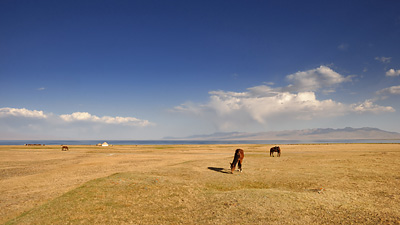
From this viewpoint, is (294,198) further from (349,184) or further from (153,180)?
(153,180)

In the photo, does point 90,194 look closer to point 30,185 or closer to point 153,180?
point 153,180

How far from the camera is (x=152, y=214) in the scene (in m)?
11.0

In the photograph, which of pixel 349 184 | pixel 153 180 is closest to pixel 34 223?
pixel 153 180

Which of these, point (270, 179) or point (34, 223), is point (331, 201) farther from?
point (34, 223)

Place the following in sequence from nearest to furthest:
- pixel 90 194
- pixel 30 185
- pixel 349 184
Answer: pixel 90 194, pixel 349 184, pixel 30 185

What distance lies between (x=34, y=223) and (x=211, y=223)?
839cm

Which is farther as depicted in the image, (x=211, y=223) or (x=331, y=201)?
(x=331, y=201)

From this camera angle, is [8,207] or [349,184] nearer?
[8,207]

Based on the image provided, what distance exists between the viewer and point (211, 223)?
9523 millimetres

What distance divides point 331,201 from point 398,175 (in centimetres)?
1267

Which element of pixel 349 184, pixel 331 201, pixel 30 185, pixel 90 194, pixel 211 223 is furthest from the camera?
pixel 30 185

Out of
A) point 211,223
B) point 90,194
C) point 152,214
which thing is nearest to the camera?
point 211,223

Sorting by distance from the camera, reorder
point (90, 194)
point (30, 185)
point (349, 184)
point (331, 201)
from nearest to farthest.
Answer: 1. point (331, 201)
2. point (90, 194)
3. point (349, 184)
4. point (30, 185)

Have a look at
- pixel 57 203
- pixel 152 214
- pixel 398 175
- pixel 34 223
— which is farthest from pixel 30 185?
pixel 398 175
